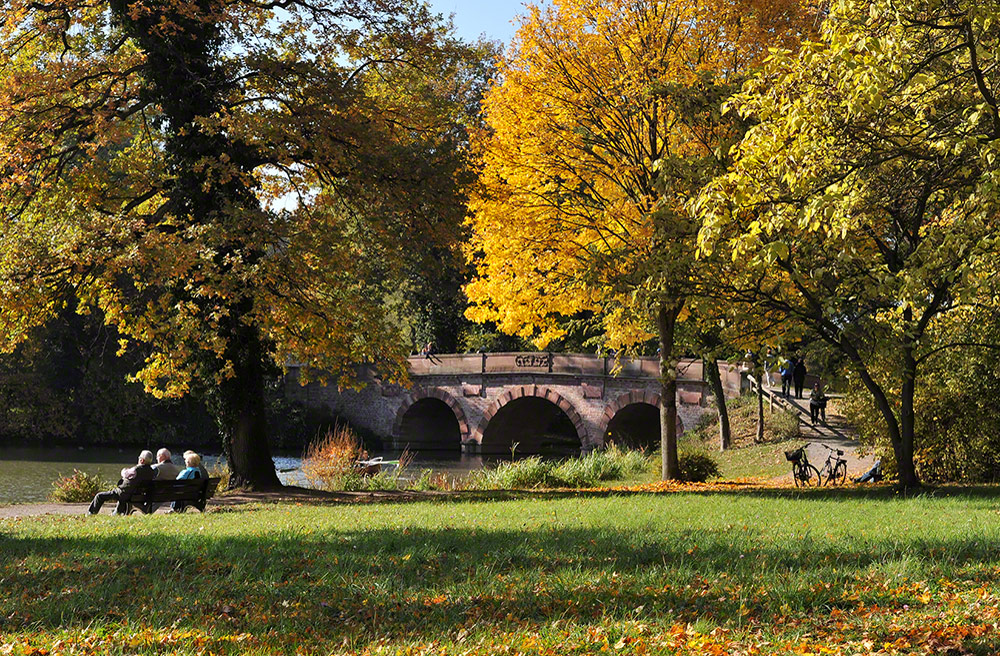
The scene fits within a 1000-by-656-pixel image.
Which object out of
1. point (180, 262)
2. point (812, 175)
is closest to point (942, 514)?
point (812, 175)

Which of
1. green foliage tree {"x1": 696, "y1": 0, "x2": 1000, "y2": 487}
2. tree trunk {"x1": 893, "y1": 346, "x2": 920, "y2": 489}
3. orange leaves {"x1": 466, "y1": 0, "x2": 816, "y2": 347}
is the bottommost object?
tree trunk {"x1": 893, "y1": 346, "x2": 920, "y2": 489}

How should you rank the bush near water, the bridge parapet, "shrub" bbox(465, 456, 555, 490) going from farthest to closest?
the bridge parapet
"shrub" bbox(465, 456, 555, 490)
the bush near water

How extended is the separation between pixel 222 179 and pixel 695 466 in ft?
35.0

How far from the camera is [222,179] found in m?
13.0

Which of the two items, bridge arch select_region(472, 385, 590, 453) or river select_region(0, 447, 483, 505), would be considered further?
bridge arch select_region(472, 385, 590, 453)

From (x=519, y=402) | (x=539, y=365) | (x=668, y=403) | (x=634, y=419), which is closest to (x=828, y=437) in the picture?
(x=668, y=403)

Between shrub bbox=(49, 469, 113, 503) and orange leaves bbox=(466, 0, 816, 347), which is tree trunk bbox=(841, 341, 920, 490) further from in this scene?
shrub bbox=(49, 469, 113, 503)

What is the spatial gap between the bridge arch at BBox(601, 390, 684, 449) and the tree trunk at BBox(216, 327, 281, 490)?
17.7m

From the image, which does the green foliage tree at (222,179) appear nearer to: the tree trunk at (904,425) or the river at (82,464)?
the tree trunk at (904,425)

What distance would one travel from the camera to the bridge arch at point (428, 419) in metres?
37.7

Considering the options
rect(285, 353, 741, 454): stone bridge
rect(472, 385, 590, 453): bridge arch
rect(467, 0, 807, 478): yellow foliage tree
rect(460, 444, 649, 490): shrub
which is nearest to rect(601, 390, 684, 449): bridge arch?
rect(285, 353, 741, 454): stone bridge

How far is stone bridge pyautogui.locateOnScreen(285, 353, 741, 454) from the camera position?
32594 mm

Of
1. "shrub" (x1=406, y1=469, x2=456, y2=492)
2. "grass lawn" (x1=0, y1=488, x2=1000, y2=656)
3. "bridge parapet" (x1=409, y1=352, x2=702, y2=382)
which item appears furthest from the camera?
"bridge parapet" (x1=409, y1=352, x2=702, y2=382)

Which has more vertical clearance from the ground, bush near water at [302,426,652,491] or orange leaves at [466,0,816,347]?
orange leaves at [466,0,816,347]
